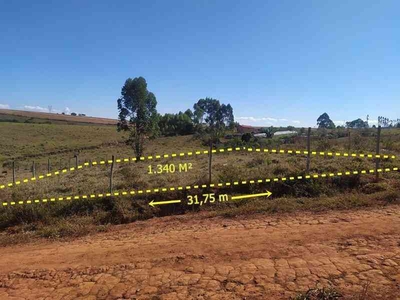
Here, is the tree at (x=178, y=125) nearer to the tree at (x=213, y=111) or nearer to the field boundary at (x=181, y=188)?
the tree at (x=213, y=111)

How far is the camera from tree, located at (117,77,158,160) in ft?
→ 81.1

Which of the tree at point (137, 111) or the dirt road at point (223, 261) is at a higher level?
the tree at point (137, 111)

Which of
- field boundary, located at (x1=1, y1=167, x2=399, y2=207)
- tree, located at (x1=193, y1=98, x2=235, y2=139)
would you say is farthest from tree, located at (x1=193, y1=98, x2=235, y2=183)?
field boundary, located at (x1=1, y1=167, x2=399, y2=207)

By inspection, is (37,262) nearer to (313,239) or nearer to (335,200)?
(313,239)

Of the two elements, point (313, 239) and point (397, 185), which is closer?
point (313, 239)

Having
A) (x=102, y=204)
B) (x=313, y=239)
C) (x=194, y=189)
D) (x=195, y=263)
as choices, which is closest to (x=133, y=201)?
(x=102, y=204)

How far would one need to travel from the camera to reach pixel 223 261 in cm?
501

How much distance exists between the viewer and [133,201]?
8.81 meters

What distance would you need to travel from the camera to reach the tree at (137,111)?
24.7 meters

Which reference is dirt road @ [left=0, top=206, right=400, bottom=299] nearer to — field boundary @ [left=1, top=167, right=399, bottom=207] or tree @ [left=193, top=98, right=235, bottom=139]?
field boundary @ [left=1, top=167, right=399, bottom=207]

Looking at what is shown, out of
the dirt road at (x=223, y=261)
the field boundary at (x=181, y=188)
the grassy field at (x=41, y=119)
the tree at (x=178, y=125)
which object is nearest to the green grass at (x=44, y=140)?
the tree at (x=178, y=125)

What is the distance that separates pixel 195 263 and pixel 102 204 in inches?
182

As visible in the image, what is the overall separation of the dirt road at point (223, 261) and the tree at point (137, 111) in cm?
1867

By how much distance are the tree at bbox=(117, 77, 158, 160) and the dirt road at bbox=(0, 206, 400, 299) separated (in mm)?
18674
